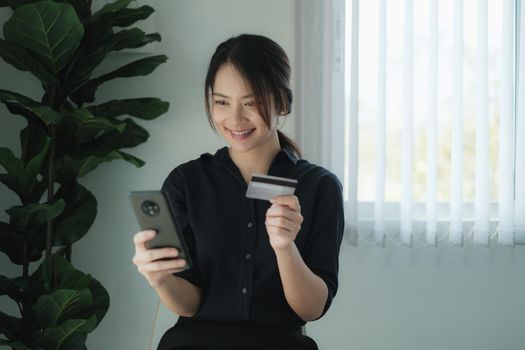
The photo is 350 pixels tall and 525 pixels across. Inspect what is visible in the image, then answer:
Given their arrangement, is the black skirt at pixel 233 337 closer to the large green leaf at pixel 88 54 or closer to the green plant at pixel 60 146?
the green plant at pixel 60 146

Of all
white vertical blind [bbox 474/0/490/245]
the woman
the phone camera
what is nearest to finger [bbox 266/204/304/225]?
the woman

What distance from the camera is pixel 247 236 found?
139 centimetres

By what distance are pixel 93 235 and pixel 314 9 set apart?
1.10 metres

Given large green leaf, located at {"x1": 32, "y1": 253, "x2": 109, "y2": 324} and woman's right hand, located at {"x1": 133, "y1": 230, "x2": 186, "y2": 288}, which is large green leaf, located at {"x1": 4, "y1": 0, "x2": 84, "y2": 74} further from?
woman's right hand, located at {"x1": 133, "y1": 230, "x2": 186, "y2": 288}

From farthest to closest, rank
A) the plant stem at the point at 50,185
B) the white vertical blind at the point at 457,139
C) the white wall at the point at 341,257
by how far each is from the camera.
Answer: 1. the white wall at the point at 341,257
2. the white vertical blind at the point at 457,139
3. the plant stem at the point at 50,185

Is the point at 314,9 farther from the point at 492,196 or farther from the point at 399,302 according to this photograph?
the point at 399,302

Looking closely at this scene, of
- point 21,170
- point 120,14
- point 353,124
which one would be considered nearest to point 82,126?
point 21,170

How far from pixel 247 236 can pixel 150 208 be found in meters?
0.36

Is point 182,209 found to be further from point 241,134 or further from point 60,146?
point 60,146

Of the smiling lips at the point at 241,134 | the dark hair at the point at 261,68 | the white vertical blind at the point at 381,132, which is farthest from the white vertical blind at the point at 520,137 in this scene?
the smiling lips at the point at 241,134

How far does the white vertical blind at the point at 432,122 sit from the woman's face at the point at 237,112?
865 millimetres

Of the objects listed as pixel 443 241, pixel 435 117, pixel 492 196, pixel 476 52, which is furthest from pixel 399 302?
pixel 476 52

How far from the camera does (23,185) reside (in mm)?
1863

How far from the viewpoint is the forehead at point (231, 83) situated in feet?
4.43
